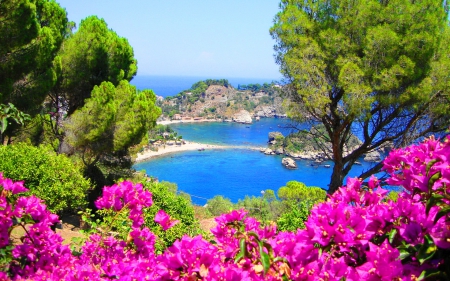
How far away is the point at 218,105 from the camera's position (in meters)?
81.7

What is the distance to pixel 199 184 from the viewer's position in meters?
35.8

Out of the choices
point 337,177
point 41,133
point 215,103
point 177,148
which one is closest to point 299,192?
point 337,177

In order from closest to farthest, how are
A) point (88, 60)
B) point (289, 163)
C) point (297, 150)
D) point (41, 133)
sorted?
point (88, 60)
point (41, 133)
point (297, 150)
point (289, 163)

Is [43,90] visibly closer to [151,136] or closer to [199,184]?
[199,184]

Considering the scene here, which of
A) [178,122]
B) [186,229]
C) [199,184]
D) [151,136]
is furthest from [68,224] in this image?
[178,122]

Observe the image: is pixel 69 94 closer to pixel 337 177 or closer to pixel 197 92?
pixel 337 177

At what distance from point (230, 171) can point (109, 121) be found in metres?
32.6

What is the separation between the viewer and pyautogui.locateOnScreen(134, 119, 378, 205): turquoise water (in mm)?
34375

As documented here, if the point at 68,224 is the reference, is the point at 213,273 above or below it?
above

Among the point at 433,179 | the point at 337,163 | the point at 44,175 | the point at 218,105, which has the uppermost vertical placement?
the point at 433,179

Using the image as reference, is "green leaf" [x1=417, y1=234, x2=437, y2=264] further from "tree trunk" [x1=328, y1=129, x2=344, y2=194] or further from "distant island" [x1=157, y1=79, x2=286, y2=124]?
"distant island" [x1=157, y1=79, x2=286, y2=124]

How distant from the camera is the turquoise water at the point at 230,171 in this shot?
113 feet

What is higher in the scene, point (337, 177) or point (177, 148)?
point (337, 177)

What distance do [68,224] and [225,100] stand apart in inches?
3032
